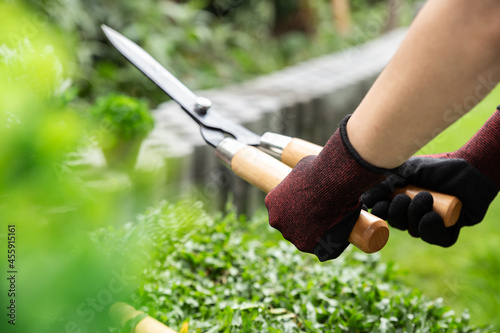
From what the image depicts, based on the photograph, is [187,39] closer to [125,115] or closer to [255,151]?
[125,115]

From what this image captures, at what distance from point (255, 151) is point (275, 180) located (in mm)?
95

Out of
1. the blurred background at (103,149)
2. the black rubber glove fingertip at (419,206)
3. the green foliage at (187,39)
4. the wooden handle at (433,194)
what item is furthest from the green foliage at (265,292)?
the green foliage at (187,39)

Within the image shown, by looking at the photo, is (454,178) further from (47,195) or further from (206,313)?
(47,195)

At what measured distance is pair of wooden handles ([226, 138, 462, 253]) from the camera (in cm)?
70

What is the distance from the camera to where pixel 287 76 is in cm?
366

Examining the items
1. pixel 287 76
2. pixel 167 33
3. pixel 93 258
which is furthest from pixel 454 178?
pixel 167 33

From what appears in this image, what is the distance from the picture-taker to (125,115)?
1768 mm

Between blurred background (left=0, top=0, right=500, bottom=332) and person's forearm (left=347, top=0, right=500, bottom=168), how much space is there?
294mm

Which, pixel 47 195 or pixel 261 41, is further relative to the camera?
pixel 261 41

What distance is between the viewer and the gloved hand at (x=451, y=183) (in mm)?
862

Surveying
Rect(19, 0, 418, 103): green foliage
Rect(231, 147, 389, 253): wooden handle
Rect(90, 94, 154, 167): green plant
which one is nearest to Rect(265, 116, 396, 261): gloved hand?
Rect(231, 147, 389, 253): wooden handle

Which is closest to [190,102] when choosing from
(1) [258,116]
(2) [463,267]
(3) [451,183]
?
(3) [451,183]

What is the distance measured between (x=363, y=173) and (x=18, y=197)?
1.50 feet

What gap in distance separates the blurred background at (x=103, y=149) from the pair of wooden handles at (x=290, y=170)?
0.16 meters
